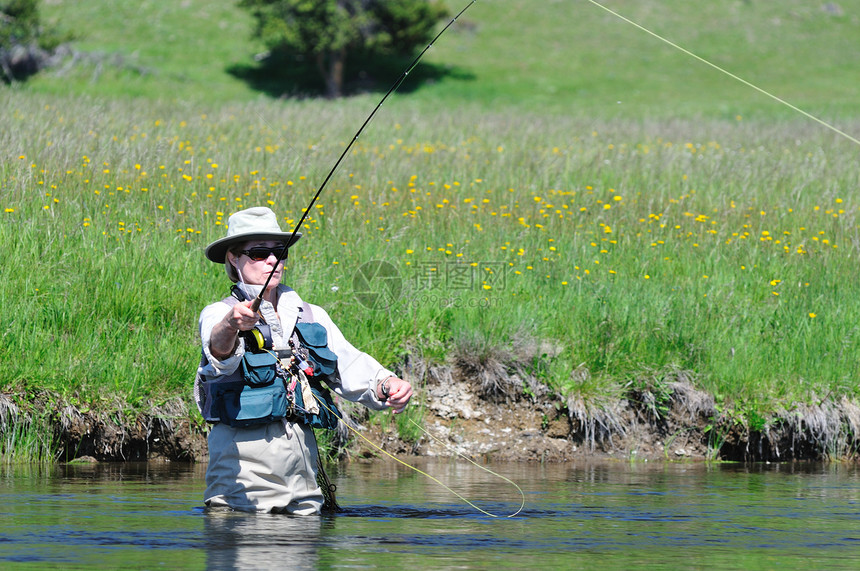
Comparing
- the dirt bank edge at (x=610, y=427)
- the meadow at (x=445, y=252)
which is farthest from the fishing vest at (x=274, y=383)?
the dirt bank edge at (x=610, y=427)

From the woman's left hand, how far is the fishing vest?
0.76 feet

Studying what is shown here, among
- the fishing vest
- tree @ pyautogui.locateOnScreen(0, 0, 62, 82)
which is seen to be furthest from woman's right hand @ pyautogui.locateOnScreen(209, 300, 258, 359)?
tree @ pyautogui.locateOnScreen(0, 0, 62, 82)

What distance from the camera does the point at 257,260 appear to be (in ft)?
14.8

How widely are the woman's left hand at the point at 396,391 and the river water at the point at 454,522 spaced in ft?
1.71

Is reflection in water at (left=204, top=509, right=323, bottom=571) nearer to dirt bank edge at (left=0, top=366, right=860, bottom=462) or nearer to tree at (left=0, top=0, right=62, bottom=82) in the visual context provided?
dirt bank edge at (left=0, top=366, right=860, bottom=462)

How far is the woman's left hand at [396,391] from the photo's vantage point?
4.36 m

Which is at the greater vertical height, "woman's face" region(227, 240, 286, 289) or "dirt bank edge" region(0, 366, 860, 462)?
"woman's face" region(227, 240, 286, 289)

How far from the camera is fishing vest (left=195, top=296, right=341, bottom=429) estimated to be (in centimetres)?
433

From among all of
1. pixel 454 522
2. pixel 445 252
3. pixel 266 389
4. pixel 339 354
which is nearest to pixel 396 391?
pixel 339 354

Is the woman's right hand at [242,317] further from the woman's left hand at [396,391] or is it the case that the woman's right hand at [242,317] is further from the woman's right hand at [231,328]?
the woman's left hand at [396,391]

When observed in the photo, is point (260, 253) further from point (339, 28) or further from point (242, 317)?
point (339, 28)

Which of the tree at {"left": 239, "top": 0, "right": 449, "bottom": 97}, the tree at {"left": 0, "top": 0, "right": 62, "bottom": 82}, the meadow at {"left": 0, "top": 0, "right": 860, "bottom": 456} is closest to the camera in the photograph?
the meadow at {"left": 0, "top": 0, "right": 860, "bottom": 456}

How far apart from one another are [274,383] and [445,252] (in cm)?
412

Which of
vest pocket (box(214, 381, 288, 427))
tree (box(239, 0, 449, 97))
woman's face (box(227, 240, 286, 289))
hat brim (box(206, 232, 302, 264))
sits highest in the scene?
tree (box(239, 0, 449, 97))
